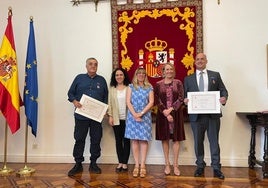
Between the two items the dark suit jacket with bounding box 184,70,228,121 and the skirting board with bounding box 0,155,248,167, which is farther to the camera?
the skirting board with bounding box 0,155,248,167

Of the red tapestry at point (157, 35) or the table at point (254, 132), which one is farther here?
the red tapestry at point (157, 35)

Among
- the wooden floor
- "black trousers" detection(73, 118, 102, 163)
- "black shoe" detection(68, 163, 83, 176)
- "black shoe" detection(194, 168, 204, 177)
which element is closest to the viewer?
the wooden floor

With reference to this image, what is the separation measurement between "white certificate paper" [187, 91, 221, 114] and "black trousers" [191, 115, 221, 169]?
12 cm

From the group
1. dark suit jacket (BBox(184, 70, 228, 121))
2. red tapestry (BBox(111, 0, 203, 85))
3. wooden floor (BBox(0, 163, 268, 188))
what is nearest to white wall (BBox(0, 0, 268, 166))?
red tapestry (BBox(111, 0, 203, 85))

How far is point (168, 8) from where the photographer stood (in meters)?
3.94

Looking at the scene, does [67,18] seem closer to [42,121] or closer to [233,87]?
[42,121]

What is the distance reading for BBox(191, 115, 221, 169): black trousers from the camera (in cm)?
332

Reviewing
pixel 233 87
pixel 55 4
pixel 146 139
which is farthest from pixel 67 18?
pixel 233 87

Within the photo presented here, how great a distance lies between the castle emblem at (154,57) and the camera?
3949 millimetres

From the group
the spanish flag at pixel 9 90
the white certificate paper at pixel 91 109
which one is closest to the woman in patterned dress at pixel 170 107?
the white certificate paper at pixel 91 109

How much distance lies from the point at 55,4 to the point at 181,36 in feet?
6.61

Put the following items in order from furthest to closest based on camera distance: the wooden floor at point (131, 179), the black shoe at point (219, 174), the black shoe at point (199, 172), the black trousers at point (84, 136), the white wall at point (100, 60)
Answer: the white wall at point (100, 60)
the black trousers at point (84, 136)
the black shoe at point (199, 172)
the black shoe at point (219, 174)
the wooden floor at point (131, 179)

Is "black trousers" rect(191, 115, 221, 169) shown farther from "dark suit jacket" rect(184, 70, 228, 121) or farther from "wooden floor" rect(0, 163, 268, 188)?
"wooden floor" rect(0, 163, 268, 188)

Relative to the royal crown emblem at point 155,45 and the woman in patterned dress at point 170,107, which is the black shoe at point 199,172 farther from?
the royal crown emblem at point 155,45
